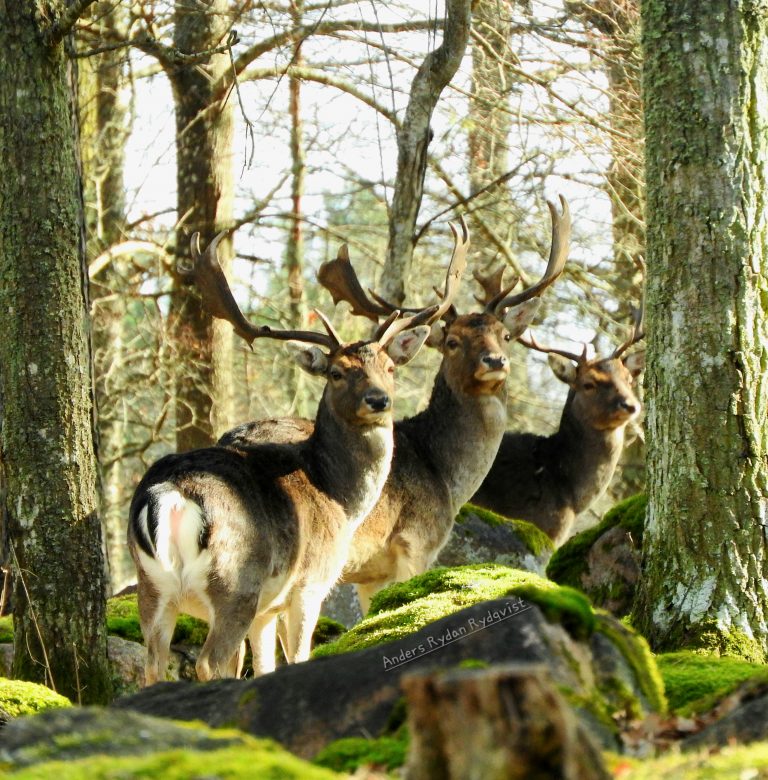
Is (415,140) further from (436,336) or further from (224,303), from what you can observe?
(224,303)

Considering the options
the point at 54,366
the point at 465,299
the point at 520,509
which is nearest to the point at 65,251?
the point at 54,366

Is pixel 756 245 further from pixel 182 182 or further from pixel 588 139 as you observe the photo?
pixel 182 182

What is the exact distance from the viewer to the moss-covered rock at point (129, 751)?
301cm

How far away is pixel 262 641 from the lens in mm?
8133

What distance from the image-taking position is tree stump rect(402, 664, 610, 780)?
8.38ft

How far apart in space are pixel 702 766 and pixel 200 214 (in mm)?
10805

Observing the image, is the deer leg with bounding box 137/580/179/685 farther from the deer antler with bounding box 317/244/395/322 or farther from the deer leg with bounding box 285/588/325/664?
the deer antler with bounding box 317/244/395/322

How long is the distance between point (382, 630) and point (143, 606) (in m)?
1.47

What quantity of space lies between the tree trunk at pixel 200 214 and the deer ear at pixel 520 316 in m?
3.61

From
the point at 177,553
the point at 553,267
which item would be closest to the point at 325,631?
the point at 177,553

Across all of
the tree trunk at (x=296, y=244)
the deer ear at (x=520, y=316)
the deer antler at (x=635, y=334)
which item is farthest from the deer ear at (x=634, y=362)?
the tree trunk at (x=296, y=244)

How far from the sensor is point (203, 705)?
4254 mm

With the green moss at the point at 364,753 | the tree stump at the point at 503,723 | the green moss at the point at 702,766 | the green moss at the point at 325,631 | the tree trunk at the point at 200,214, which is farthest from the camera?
the tree trunk at the point at 200,214

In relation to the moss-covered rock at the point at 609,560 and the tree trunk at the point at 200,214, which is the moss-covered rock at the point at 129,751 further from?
the tree trunk at the point at 200,214
